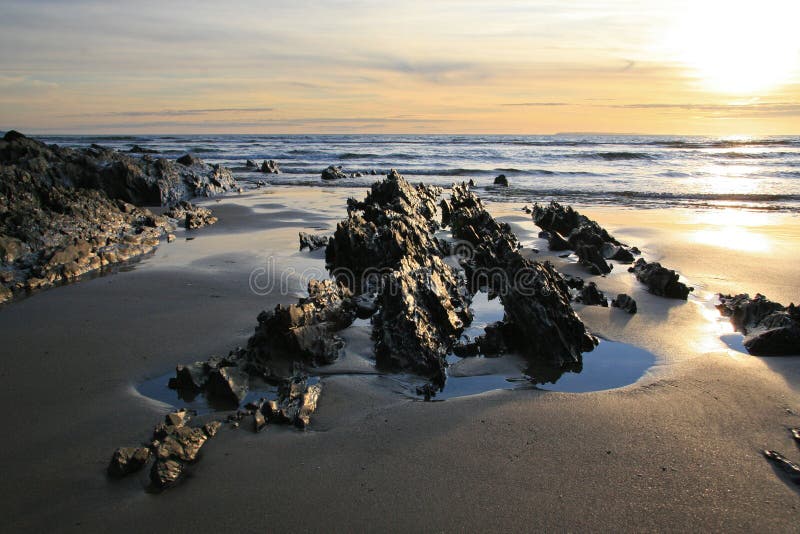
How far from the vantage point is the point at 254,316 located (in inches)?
242

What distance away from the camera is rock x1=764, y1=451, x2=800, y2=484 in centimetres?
335

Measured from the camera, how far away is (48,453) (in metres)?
3.63

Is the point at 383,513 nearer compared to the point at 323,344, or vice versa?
the point at 383,513

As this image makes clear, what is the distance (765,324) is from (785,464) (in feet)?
8.31

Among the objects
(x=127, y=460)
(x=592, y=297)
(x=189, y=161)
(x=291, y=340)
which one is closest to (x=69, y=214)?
(x=291, y=340)

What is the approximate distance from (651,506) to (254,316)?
451cm

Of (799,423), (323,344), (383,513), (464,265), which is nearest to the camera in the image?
(383,513)

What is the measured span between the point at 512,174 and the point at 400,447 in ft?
83.2

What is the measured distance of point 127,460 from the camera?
3.36m

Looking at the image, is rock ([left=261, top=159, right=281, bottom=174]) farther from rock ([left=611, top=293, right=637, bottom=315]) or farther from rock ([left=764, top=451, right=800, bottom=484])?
rock ([left=764, top=451, right=800, bottom=484])

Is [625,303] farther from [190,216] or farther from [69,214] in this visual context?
[190,216]

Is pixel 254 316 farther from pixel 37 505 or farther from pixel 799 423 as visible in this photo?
pixel 799 423

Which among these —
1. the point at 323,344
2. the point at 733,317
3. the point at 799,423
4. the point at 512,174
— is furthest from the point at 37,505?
the point at 512,174

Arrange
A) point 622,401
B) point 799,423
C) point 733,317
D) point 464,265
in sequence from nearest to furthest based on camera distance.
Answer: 1. point 799,423
2. point 622,401
3. point 733,317
4. point 464,265
